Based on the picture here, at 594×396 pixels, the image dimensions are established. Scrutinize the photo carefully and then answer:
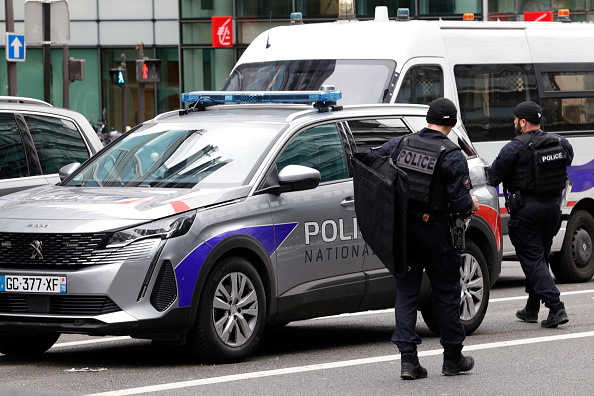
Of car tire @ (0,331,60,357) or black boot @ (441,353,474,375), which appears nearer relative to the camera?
black boot @ (441,353,474,375)

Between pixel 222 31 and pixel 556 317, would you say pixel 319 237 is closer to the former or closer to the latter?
pixel 556 317

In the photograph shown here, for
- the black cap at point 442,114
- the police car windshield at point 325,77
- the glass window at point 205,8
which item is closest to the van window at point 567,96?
the police car windshield at point 325,77

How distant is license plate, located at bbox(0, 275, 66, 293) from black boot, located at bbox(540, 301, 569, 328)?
4.22 meters

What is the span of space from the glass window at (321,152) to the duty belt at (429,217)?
1351mm

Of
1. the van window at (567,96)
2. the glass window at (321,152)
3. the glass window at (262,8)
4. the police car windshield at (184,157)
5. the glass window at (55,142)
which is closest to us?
the police car windshield at (184,157)

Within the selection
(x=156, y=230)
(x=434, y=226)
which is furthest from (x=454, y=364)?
(x=156, y=230)

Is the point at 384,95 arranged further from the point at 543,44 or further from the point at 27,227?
Answer: the point at 27,227

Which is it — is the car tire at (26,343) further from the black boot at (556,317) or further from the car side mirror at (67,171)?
the black boot at (556,317)

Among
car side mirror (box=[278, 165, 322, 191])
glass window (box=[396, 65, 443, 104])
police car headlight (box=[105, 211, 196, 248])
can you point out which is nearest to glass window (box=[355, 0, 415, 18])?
glass window (box=[396, 65, 443, 104])

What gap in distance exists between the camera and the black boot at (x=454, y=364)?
7645mm

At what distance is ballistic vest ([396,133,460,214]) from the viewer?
7.48 m

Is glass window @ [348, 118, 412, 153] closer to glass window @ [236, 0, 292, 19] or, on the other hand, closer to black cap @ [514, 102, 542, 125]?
black cap @ [514, 102, 542, 125]

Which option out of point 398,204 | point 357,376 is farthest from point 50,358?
point 398,204

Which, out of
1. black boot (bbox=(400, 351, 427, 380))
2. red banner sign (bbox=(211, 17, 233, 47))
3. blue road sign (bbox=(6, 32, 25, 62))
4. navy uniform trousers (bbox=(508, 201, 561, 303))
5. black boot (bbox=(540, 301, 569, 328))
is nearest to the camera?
black boot (bbox=(400, 351, 427, 380))
